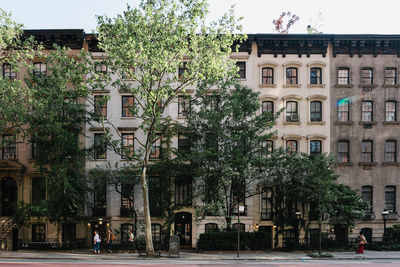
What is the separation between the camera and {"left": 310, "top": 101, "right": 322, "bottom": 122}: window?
109 ft

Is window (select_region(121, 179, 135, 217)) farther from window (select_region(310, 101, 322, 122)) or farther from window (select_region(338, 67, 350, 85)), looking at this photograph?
window (select_region(338, 67, 350, 85))

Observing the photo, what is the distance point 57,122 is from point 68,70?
4041mm

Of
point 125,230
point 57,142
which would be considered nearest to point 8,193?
point 57,142

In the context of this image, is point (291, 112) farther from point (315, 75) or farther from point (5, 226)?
point (5, 226)

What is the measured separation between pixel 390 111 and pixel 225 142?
15.6m

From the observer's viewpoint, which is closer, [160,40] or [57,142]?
[160,40]

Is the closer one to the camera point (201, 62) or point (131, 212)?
point (201, 62)

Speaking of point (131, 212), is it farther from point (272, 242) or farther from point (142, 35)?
point (142, 35)

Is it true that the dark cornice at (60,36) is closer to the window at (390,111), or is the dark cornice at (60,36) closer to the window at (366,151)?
the window at (366,151)

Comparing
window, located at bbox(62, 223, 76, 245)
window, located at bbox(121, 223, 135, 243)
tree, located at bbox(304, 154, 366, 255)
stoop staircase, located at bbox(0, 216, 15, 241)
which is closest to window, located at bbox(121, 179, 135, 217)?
window, located at bbox(121, 223, 135, 243)

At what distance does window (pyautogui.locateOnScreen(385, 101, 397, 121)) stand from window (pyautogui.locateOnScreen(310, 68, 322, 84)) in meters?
6.06

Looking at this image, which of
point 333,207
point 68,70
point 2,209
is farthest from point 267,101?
point 2,209

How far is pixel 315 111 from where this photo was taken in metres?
33.2

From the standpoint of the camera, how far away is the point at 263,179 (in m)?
28.5
